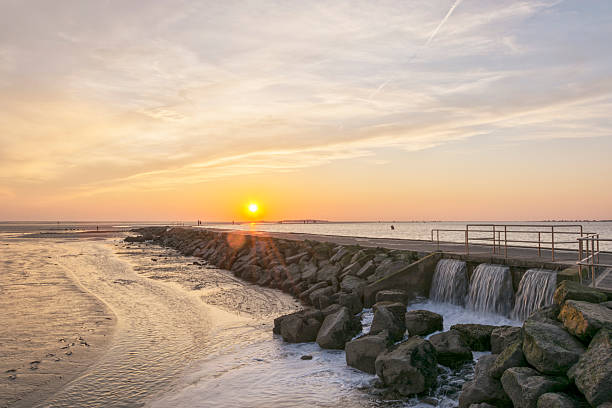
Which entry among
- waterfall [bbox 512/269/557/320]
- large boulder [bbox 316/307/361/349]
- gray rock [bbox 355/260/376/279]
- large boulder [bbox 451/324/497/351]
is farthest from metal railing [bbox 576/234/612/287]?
gray rock [bbox 355/260/376/279]

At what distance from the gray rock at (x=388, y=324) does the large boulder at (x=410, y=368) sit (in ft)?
6.23

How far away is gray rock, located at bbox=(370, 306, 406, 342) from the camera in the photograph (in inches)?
420

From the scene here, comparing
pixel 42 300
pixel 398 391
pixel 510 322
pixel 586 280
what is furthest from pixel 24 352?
pixel 586 280

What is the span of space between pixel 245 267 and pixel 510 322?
1645cm

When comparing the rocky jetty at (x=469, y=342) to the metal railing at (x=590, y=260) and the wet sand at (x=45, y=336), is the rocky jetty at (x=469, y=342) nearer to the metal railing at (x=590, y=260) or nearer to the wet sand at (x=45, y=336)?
the metal railing at (x=590, y=260)

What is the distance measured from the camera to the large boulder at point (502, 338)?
8.76m

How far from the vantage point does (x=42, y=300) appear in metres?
17.8

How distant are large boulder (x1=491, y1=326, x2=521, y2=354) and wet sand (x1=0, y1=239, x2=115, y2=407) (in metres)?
9.16

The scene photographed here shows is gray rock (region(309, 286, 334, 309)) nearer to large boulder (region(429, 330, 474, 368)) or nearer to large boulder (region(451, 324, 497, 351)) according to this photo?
large boulder (region(451, 324, 497, 351))

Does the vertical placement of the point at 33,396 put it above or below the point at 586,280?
below

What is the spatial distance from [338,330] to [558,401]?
591cm

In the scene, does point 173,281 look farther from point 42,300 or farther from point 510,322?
point 510,322

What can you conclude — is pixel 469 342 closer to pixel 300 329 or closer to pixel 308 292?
pixel 300 329

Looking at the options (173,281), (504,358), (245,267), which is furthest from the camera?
(245,267)
